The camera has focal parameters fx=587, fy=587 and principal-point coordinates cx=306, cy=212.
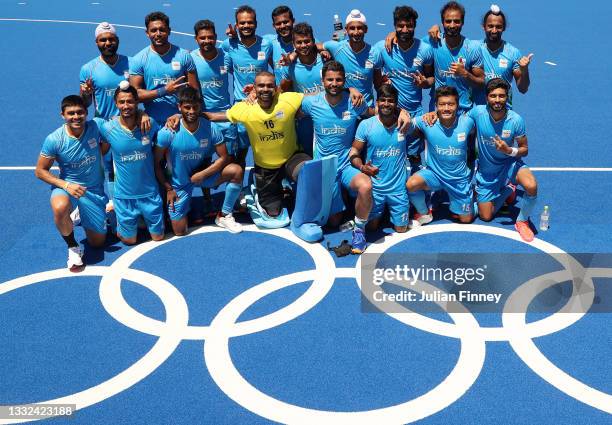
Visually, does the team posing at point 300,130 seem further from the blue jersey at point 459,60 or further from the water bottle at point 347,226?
the water bottle at point 347,226

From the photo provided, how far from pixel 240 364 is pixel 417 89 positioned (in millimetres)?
4848

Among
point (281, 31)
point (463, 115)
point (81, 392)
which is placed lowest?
point (81, 392)

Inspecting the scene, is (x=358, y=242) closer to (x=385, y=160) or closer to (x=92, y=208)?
(x=385, y=160)

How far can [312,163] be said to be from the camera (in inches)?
286

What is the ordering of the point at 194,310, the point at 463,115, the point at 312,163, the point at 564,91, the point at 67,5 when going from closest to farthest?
the point at 194,310 → the point at 312,163 → the point at 463,115 → the point at 564,91 → the point at 67,5

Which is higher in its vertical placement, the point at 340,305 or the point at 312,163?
the point at 312,163

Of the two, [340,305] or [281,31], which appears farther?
[281,31]

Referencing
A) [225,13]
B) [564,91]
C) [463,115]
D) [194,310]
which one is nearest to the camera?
[194,310]

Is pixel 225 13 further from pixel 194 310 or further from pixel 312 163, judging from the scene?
pixel 194 310

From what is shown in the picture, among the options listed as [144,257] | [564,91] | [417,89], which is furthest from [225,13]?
[144,257]

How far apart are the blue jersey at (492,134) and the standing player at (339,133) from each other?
147 centimetres

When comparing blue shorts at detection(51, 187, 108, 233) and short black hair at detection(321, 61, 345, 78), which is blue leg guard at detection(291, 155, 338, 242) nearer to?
short black hair at detection(321, 61, 345, 78)

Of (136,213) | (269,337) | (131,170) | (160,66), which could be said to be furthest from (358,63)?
(269,337)

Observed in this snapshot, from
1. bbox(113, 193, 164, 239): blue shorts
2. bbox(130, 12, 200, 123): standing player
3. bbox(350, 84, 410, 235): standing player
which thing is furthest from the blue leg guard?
bbox(130, 12, 200, 123): standing player
